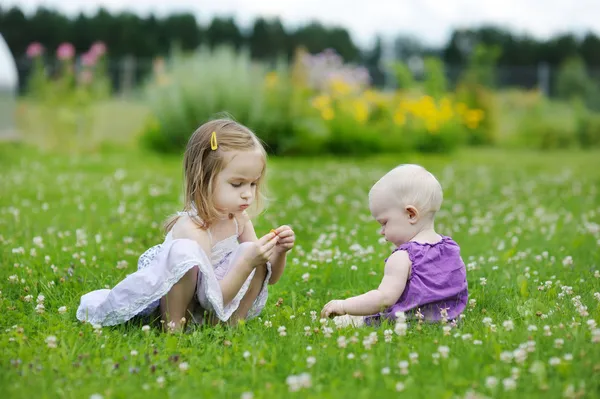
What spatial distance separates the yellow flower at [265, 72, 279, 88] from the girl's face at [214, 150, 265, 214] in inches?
538

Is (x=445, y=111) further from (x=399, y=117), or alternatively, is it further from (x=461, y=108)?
(x=461, y=108)

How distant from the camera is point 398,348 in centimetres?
385

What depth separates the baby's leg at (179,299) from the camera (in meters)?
4.32

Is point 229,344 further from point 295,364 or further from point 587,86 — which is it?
point 587,86

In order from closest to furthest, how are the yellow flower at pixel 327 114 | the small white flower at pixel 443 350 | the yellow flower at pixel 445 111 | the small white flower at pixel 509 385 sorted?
the small white flower at pixel 509 385, the small white flower at pixel 443 350, the yellow flower at pixel 327 114, the yellow flower at pixel 445 111

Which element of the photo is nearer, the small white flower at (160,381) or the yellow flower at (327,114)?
the small white flower at (160,381)

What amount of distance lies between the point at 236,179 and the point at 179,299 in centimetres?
81

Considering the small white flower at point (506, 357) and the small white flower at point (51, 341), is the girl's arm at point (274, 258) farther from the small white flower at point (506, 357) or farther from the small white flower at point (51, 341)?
the small white flower at point (506, 357)

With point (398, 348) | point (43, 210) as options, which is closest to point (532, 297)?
point (398, 348)

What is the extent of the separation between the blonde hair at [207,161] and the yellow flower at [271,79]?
13.5 meters

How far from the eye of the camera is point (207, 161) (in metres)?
4.54

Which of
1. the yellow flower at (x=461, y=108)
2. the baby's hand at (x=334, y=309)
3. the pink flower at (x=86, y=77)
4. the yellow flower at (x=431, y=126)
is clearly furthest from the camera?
the yellow flower at (x=461, y=108)

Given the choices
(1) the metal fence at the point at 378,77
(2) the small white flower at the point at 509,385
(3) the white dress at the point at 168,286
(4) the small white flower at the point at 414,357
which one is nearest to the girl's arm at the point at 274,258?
(3) the white dress at the point at 168,286

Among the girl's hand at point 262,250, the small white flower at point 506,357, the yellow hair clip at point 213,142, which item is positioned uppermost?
the yellow hair clip at point 213,142
